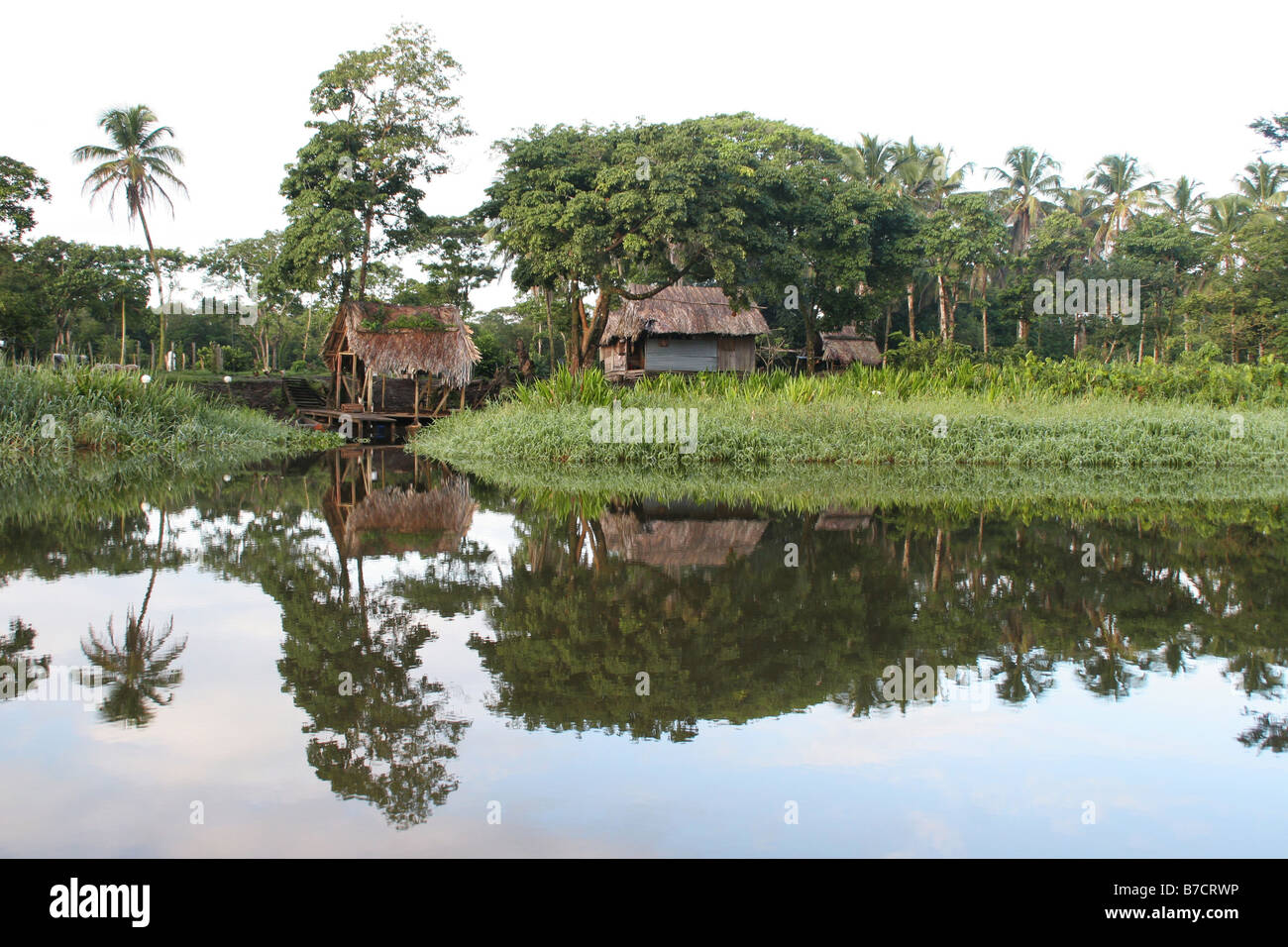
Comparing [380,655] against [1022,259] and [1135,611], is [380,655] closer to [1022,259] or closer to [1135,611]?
[1135,611]

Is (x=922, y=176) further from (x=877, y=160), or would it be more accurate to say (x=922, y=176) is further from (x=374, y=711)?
(x=374, y=711)

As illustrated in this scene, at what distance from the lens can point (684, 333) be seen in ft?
102

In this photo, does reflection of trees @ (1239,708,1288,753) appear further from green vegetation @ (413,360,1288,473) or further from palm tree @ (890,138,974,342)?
palm tree @ (890,138,974,342)

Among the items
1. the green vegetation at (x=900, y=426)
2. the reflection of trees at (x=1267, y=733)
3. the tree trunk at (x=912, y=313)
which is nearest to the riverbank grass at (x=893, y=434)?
the green vegetation at (x=900, y=426)

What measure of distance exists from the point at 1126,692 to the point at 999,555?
11.0 feet

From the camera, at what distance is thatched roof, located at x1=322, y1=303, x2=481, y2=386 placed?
2636cm

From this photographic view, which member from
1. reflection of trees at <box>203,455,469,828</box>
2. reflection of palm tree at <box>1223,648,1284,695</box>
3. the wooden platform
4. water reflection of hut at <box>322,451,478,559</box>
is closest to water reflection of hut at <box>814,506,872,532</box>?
water reflection of hut at <box>322,451,478,559</box>

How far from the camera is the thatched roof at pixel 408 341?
86.5ft

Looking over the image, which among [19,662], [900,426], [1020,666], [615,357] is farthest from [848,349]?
[19,662]

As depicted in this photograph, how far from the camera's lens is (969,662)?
15.4 feet

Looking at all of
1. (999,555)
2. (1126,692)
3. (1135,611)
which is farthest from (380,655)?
(999,555)

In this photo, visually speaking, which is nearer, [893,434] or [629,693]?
[629,693]

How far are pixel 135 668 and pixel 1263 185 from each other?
167ft
